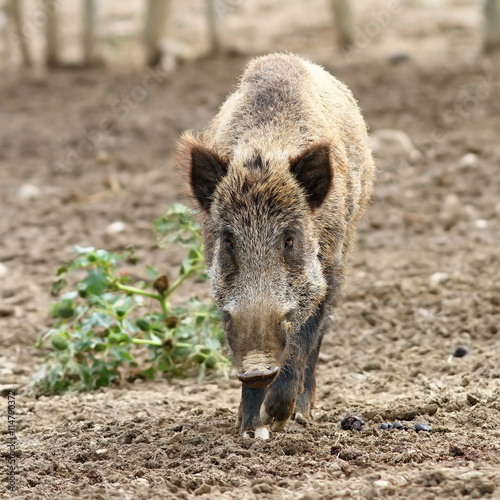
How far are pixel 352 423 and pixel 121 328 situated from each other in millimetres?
1818

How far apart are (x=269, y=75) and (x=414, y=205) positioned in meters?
5.31

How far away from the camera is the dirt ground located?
492 centimetres

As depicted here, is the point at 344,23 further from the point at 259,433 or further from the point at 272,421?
the point at 259,433

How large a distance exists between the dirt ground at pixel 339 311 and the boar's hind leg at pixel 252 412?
11 cm

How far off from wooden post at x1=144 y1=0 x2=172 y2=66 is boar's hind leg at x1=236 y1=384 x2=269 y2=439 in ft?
44.7

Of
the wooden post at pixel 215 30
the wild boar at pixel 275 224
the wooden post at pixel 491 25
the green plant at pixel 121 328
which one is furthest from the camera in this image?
the wooden post at pixel 215 30

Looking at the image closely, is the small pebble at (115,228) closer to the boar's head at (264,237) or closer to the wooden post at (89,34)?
the boar's head at (264,237)

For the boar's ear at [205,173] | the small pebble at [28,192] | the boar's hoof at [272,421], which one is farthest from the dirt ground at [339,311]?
the boar's ear at [205,173]

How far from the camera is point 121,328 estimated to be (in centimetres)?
665

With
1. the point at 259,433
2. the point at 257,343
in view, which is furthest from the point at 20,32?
the point at 257,343

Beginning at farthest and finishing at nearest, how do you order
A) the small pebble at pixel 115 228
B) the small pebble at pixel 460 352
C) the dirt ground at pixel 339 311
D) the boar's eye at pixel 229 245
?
the small pebble at pixel 115 228, the small pebble at pixel 460 352, the boar's eye at pixel 229 245, the dirt ground at pixel 339 311

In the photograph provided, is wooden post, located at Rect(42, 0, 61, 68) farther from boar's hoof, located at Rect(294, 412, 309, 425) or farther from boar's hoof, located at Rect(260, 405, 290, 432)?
boar's hoof, located at Rect(260, 405, 290, 432)

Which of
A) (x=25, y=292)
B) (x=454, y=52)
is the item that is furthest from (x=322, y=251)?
(x=454, y=52)

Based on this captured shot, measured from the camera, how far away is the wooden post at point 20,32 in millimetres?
17781
